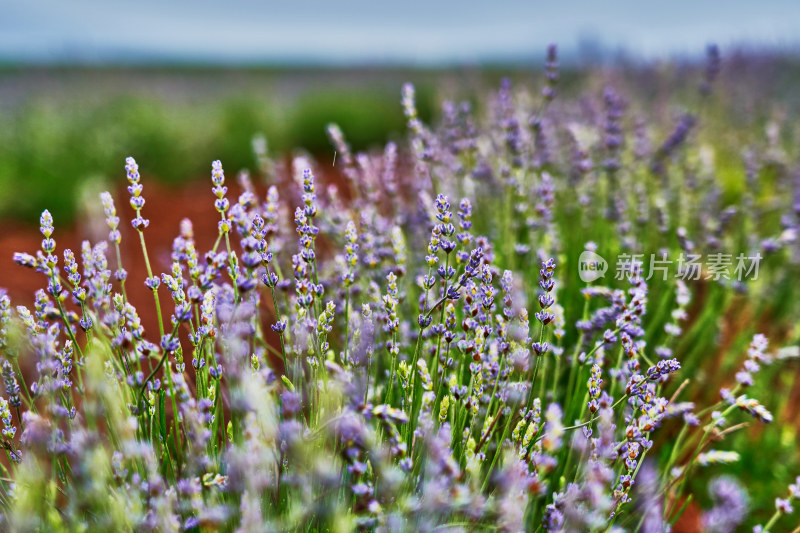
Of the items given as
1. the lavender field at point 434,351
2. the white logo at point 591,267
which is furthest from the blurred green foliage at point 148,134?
the white logo at point 591,267

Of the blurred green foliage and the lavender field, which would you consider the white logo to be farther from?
the blurred green foliage

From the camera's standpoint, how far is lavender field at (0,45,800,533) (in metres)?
1.29

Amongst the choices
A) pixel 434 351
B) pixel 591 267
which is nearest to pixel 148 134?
pixel 591 267

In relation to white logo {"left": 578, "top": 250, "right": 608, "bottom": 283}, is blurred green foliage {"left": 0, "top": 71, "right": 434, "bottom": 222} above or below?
above

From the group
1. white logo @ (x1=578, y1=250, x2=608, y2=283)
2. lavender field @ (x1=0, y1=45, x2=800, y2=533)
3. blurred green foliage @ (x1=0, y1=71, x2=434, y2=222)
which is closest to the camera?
lavender field @ (x1=0, y1=45, x2=800, y2=533)

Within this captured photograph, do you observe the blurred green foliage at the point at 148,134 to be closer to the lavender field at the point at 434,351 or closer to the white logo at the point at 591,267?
the lavender field at the point at 434,351

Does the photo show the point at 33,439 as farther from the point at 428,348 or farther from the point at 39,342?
the point at 428,348

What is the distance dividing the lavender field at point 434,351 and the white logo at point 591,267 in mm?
19

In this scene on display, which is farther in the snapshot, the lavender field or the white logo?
the white logo

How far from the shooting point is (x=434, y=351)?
202 cm

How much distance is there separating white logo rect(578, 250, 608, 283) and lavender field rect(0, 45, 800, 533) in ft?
0.06

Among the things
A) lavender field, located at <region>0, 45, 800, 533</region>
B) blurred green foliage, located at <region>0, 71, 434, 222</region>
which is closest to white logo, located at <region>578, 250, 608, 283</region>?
lavender field, located at <region>0, 45, 800, 533</region>

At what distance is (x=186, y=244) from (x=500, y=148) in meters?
2.65

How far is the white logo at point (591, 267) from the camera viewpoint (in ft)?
8.00
